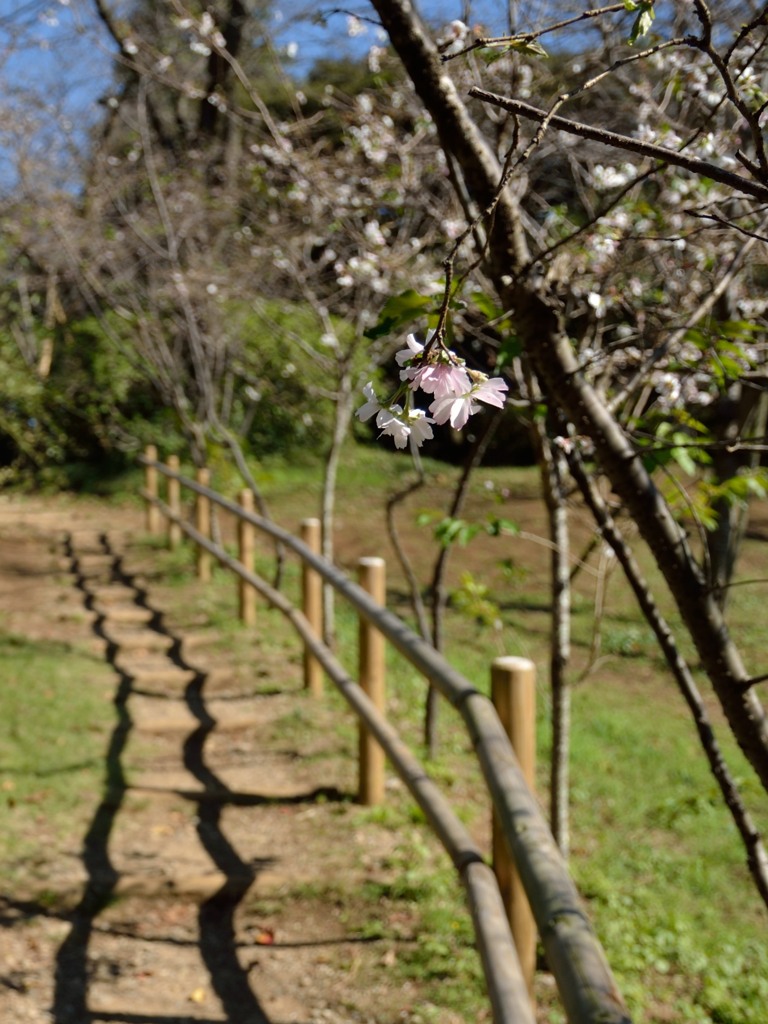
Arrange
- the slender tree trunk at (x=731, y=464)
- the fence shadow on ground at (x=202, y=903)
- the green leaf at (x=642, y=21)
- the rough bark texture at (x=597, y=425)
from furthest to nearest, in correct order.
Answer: the slender tree trunk at (x=731, y=464), the fence shadow on ground at (x=202, y=903), the rough bark texture at (x=597, y=425), the green leaf at (x=642, y=21)

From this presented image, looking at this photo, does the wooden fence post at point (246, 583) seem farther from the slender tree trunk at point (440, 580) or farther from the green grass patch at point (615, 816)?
the slender tree trunk at point (440, 580)

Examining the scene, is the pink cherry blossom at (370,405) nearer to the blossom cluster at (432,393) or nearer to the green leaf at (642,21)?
the blossom cluster at (432,393)

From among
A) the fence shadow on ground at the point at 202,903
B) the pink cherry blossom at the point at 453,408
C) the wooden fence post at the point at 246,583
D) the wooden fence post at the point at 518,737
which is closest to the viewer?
the pink cherry blossom at the point at 453,408

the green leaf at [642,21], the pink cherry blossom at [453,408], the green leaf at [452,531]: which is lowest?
the green leaf at [452,531]

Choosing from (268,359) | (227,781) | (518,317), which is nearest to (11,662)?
(227,781)

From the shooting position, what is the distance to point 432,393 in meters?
0.94

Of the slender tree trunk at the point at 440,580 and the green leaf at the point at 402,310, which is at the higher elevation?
the green leaf at the point at 402,310

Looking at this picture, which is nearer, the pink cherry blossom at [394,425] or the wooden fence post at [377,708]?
the pink cherry blossom at [394,425]

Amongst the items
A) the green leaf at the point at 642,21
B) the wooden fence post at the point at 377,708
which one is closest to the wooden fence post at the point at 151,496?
the wooden fence post at the point at 377,708

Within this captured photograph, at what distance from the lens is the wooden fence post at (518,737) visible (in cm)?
274

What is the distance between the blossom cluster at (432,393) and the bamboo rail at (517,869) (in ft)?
2.76

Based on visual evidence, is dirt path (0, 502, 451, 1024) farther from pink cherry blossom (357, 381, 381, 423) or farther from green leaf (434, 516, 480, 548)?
pink cherry blossom (357, 381, 381, 423)

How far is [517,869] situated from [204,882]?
2000mm

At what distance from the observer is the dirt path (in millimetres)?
3025
